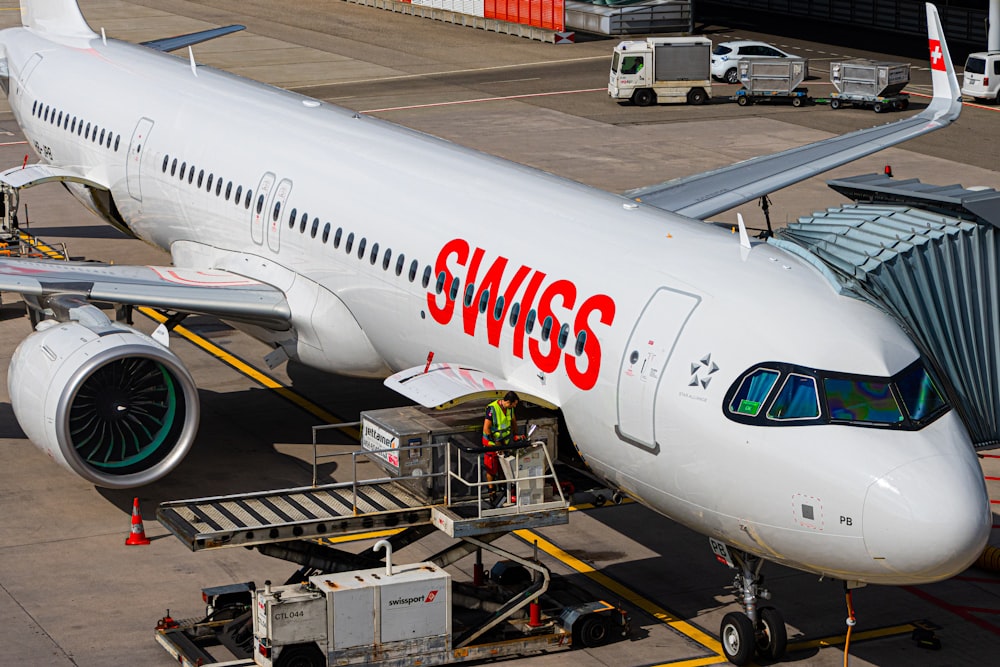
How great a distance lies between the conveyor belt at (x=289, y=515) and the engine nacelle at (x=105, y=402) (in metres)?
4.16

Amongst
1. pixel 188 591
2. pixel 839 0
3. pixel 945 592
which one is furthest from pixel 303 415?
pixel 839 0

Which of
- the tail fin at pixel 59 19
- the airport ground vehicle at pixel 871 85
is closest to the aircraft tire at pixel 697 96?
the airport ground vehicle at pixel 871 85

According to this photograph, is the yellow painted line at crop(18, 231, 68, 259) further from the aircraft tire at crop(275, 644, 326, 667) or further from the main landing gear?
the main landing gear

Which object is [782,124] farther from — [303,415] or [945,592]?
[945,592]

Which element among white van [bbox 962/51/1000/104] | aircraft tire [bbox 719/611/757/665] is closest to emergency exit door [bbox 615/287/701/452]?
aircraft tire [bbox 719/611/757/665]

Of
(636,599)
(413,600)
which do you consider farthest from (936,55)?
(413,600)

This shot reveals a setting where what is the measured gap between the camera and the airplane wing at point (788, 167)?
29.1 metres

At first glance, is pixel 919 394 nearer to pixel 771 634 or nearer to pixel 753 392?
pixel 753 392

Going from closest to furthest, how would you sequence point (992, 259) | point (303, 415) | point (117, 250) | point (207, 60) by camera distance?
point (992, 259) → point (303, 415) → point (117, 250) → point (207, 60)

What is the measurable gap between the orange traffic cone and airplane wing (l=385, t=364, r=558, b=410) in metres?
5.01

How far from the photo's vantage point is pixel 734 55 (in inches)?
2544

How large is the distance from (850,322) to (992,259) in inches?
181

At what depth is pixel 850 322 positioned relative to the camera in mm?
17703

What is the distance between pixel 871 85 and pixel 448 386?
4128 cm
